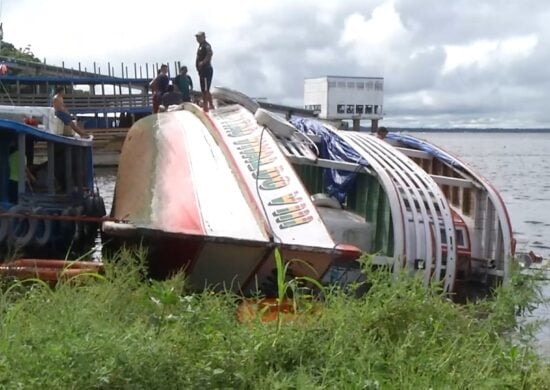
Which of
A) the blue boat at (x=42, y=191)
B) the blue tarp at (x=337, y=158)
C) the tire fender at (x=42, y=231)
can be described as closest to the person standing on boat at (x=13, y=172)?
the blue boat at (x=42, y=191)

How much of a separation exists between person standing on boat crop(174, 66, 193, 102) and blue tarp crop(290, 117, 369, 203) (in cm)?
668

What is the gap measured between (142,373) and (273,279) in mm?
4609

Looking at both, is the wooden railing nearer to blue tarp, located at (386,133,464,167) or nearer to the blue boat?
the blue boat

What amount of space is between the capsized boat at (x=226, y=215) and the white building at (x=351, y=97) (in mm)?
38205

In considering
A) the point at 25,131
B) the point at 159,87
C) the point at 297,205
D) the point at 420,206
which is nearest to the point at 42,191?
the point at 25,131

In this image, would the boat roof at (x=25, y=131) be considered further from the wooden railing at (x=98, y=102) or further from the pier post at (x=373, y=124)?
the pier post at (x=373, y=124)

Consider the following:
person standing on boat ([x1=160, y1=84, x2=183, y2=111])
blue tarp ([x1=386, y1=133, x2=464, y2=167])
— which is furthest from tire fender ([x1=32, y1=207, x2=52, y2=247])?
blue tarp ([x1=386, y1=133, x2=464, y2=167])

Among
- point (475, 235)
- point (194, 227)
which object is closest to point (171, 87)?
point (475, 235)

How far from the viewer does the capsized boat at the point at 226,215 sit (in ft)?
31.2

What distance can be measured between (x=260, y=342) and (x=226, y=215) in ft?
14.7

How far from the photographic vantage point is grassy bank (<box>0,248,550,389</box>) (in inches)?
203

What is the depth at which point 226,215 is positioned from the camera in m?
10.3

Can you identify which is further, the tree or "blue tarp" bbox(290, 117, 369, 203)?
the tree

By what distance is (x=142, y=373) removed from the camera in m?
5.17
